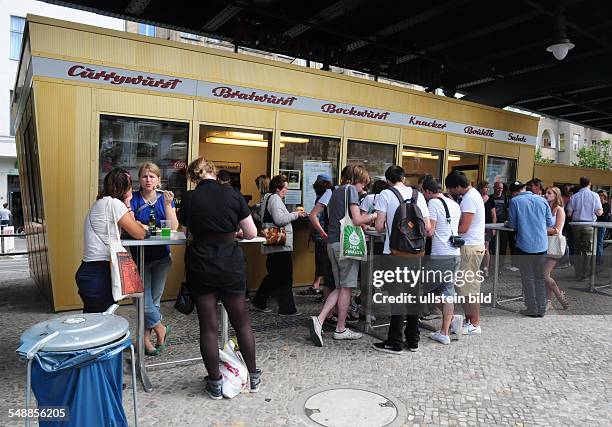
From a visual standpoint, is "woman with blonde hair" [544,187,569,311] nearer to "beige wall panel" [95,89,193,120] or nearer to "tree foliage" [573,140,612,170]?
"beige wall panel" [95,89,193,120]

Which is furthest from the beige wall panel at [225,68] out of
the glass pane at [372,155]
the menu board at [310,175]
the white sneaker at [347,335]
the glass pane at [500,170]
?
the white sneaker at [347,335]

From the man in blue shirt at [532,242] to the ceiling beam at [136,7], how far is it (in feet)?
21.3

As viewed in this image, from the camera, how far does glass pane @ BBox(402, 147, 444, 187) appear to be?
8.70 m

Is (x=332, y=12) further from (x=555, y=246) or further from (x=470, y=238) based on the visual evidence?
(x=555, y=246)

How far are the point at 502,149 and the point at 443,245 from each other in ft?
21.5

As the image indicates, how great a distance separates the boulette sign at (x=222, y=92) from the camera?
535 cm

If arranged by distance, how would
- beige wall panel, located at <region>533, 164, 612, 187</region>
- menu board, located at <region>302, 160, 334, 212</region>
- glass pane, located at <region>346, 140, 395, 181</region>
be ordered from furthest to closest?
beige wall panel, located at <region>533, 164, 612, 187</region>
glass pane, located at <region>346, 140, 395, 181</region>
menu board, located at <region>302, 160, 334, 212</region>

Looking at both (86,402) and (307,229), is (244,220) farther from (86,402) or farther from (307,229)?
(307,229)

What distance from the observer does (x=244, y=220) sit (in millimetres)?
3529

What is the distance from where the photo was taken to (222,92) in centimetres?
641

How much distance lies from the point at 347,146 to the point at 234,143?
2086mm

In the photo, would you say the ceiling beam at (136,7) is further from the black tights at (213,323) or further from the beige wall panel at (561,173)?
the beige wall panel at (561,173)

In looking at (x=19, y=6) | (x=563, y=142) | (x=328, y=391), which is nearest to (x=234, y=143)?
(x=328, y=391)

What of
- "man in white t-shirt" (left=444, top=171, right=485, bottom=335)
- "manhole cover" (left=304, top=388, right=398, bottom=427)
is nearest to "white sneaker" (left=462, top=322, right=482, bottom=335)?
"man in white t-shirt" (left=444, top=171, right=485, bottom=335)
